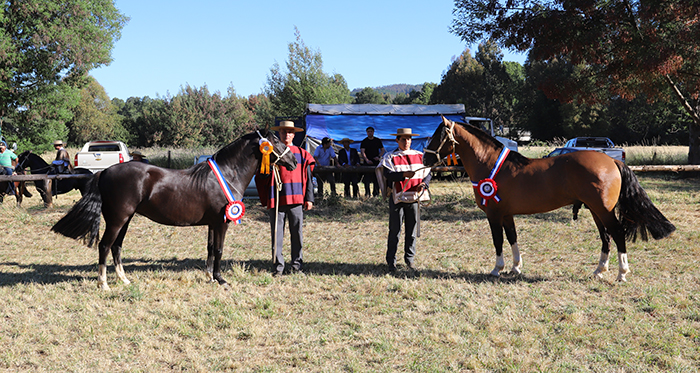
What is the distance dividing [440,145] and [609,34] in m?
6.74

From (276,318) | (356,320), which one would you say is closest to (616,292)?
Answer: (356,320)

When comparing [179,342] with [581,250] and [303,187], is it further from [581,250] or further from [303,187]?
[581,250]

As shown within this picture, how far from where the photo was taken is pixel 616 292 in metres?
5.15

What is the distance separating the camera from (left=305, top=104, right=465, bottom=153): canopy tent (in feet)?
57.2

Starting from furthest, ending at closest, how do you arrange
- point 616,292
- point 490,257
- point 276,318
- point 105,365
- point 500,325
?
1. point 490,257
2. point 616,292
3. point 276,318
4. point 500,325
5. point 105,365

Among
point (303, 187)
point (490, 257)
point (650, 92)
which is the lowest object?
point (490, 257)

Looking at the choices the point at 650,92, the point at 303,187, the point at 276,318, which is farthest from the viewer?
the point at 650,92

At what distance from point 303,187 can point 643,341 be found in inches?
153

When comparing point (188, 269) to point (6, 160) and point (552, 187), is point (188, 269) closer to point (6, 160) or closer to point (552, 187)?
point (552, 187)

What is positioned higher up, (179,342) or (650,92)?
(650,92)

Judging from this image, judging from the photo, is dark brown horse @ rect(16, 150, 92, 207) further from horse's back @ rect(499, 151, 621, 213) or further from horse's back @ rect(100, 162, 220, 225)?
horse's back @ rect(499, 151, 621, 213)

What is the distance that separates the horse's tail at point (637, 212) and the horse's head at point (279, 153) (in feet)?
12.5

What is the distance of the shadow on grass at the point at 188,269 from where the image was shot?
5910 millimetres

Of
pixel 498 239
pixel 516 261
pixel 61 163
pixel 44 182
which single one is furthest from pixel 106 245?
pixel 61 163
